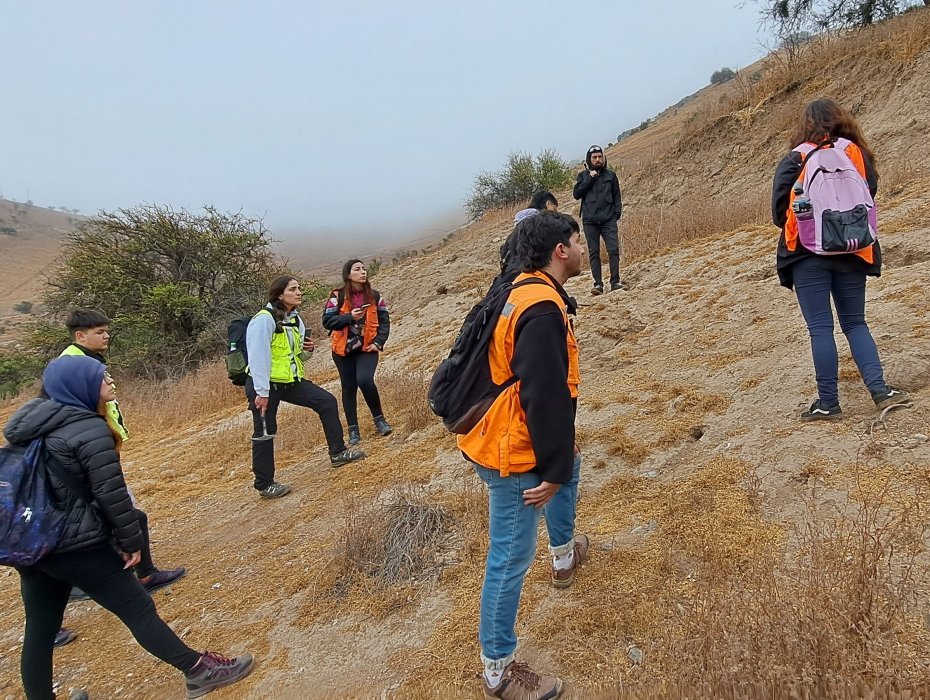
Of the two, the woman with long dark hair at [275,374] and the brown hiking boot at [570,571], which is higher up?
the woman with long dark hair at [275,374]

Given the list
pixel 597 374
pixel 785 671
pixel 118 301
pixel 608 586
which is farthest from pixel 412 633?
pixel 118 301

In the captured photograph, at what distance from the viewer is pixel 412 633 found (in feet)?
8.73

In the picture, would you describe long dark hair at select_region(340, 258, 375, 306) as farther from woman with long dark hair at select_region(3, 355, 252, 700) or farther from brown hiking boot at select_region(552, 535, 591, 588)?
brown hiking boot at select_region(552, 535, 591, 588)

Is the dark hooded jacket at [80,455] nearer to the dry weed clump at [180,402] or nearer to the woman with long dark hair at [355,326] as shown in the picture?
the woman with long dark hair at [355,326]

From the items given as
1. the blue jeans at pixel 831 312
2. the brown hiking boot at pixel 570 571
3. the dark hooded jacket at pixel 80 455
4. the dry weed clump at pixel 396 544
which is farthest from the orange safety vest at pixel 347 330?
the blue jeans at pixel 831 312

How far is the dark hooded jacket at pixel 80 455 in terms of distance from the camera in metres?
2.23

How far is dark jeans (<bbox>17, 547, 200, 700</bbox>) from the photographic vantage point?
2.31m

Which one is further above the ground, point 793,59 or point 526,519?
point 793,59

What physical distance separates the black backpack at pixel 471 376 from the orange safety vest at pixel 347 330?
3.37 metres

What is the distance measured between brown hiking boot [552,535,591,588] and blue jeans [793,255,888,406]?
5.92 feet

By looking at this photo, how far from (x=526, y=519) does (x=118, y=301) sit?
15840mm

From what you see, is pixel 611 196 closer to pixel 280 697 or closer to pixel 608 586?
pixel 608 586

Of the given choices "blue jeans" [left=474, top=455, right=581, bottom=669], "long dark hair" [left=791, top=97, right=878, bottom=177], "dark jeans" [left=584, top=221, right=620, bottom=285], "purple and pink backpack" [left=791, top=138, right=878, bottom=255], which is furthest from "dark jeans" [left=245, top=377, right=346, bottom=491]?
"dark jeans" [left=584, top=221, right=620, bottom=285]

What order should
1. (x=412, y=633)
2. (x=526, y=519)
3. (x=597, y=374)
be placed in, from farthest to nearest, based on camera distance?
(x=597, y=374)
(x=412, y=633)
(x=526, y=519)
